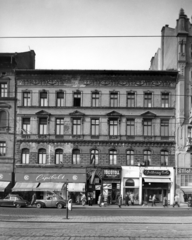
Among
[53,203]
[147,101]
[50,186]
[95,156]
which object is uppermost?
[147,101]

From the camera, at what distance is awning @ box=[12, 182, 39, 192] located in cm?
4119

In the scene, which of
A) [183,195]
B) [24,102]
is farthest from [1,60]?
[183,195]

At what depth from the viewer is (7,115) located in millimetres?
43031

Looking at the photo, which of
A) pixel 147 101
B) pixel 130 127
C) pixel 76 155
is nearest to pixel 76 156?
pixel 76 155

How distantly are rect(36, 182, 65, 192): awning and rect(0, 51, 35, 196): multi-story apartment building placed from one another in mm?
3388

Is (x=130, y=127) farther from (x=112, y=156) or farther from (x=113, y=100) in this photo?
(x=112, y=156)

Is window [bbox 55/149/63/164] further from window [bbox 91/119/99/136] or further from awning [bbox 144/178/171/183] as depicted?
awning [bbox 144/178/171/183]

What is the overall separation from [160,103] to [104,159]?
8118mm

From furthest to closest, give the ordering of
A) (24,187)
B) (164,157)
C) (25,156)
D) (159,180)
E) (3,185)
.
A: 1. (25,156)
2. (164,157)
3. (159,180)
4. (3,185)
5. (24,187)

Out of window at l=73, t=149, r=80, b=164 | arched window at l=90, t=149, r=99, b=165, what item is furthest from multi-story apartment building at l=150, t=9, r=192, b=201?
window at l=73, t=149, r=80, b=164

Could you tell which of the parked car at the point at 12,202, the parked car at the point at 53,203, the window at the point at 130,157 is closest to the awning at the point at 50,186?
the parked car at the point at 53,203

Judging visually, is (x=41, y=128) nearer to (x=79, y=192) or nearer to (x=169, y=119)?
(x=79, y=192)

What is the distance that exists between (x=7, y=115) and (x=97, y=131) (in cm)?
939

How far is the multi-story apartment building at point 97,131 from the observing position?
42.4 metres
